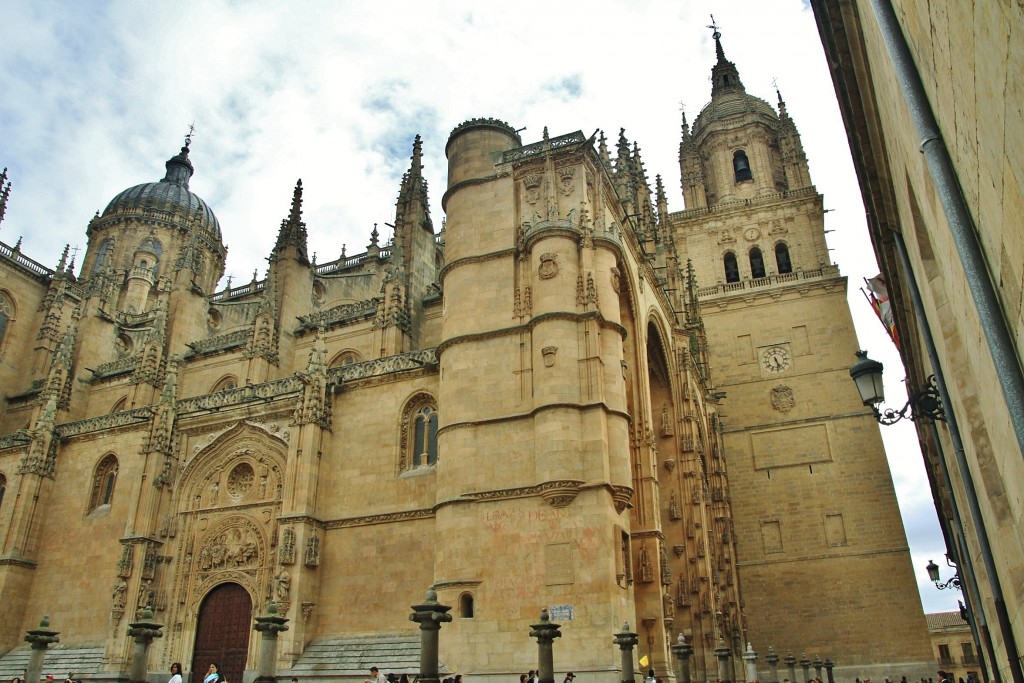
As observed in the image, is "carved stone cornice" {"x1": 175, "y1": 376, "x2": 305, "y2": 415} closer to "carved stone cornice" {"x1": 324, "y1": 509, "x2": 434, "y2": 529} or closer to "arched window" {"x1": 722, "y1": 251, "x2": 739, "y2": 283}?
"carved stone cornice" {"x1": 324, "y1": 509, "x2": 434, "y2": 529}

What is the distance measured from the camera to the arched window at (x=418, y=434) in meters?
20.1

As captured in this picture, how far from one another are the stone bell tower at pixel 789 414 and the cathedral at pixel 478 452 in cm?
11

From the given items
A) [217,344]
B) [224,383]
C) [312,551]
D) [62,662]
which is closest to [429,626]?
[312,551]

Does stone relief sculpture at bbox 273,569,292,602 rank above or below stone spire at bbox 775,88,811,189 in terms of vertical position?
below

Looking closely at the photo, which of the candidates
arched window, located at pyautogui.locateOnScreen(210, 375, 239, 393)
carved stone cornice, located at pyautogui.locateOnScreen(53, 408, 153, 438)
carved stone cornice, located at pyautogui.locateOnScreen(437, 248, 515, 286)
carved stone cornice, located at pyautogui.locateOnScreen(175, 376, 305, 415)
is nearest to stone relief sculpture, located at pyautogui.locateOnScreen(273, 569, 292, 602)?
carved stone cornice, located at pyautogui.locateOnScreen(175, 376, 305, 415)

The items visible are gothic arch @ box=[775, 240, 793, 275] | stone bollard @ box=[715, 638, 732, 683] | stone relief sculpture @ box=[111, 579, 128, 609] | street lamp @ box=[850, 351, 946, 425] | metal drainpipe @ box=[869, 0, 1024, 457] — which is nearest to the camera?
metal drainpipe @ box=[869, 0, 1024, 457]

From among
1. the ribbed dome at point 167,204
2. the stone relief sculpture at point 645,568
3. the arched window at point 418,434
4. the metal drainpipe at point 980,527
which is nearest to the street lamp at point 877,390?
the metal drainpipe at point 980,527

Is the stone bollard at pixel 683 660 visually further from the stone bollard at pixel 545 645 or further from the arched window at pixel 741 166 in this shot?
the arched window at pixel 741 166

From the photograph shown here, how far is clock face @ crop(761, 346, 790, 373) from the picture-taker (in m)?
33.2

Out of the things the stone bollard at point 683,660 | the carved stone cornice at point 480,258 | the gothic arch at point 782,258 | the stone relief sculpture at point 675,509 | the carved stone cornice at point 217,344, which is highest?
the gothic arch at point 782,258

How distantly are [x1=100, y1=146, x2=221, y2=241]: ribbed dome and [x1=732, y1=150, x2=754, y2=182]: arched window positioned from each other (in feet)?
105

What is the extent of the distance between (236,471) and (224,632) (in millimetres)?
4437

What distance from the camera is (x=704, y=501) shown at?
80.4ft

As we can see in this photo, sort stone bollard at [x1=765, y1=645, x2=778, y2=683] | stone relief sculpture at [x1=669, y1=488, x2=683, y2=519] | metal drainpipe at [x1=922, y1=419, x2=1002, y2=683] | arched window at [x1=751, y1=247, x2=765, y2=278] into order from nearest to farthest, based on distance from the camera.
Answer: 1. metal drainpipe at [x1=922, y1=419, x2=1002, y2=683]
2. stone relief sculpture at [x1=669, y1=488, x2=683, y2=519]
3. stone bollard at [x1=765, y1=645, x2=778, y2=683]
4. arched window at [x1=751, y1=247, x2=765, y2=278]
